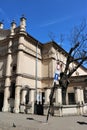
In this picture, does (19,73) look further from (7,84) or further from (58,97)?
(58,97)

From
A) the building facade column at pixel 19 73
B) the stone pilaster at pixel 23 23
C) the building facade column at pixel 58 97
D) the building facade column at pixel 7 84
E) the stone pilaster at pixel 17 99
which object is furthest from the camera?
the stone pilaster at pixel 23 23

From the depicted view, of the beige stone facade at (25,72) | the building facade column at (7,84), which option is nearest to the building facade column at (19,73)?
the beige stone facade at (25,72)

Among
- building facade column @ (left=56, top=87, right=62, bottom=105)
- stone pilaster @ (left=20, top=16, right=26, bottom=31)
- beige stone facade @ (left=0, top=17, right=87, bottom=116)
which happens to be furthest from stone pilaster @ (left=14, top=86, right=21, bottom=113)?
stone pilaster @ (left=20, top=16, right=26, bottom=31)

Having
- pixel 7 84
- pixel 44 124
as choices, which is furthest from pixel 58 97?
pixel 7 84

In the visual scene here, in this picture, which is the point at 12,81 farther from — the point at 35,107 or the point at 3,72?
the point at 35,107

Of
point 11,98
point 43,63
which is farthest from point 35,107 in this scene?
point 43,63

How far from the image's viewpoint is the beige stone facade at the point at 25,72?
21656 millimetres

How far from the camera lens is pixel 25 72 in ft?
81.4

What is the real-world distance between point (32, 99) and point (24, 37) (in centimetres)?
1040

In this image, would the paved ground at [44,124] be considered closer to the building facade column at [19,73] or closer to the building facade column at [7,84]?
the building facade column at [19,73]

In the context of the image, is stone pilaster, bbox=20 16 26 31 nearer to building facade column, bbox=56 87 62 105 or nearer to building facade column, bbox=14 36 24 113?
building facade column, bbox=14 36 24 113

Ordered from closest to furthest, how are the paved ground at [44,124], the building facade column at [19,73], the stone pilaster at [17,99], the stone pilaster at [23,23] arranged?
the paved ground at [44,124]
the stone pilaster at [17,99]
the building facade column at [19,73]
the stone pilaster at [23,23]

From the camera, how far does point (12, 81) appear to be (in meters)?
24.0

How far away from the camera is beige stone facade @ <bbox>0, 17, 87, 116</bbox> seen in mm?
21656
